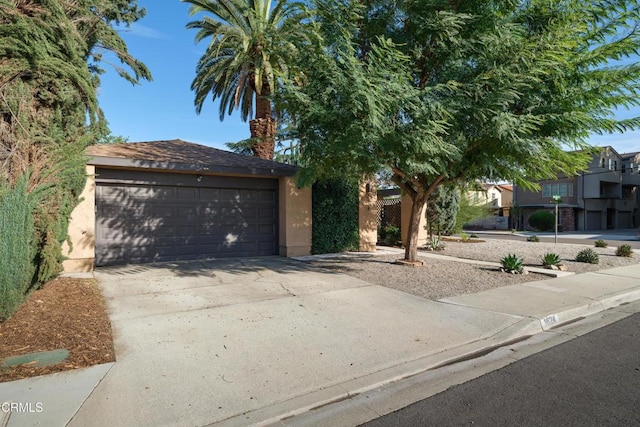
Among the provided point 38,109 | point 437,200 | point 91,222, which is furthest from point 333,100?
point 437,200

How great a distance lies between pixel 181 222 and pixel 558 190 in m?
39.9

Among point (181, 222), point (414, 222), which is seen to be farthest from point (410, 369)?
point (181, 222)

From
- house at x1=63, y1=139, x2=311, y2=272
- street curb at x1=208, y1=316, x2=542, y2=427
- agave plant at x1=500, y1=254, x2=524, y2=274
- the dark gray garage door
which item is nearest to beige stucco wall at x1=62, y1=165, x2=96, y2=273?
house at x1=63, y1=139, x2=311, y2=272

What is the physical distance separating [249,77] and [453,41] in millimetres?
11298

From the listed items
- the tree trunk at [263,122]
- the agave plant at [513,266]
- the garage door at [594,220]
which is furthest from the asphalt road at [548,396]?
the garage door at [594,220]

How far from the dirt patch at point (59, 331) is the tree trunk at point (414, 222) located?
7508mm

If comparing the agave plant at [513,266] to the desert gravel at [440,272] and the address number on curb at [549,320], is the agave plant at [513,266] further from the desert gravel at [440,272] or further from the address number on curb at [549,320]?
the address number on curb at [549,320]

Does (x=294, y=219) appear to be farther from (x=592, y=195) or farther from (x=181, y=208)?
(x=592, y=195)

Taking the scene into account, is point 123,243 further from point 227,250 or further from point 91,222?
point 227,250

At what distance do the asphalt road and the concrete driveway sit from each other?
2.04 feet

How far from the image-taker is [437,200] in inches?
642

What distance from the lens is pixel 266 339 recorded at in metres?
4.92

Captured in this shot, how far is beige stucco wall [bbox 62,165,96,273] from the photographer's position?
29.3 ft

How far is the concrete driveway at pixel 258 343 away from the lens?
344 centimetres
